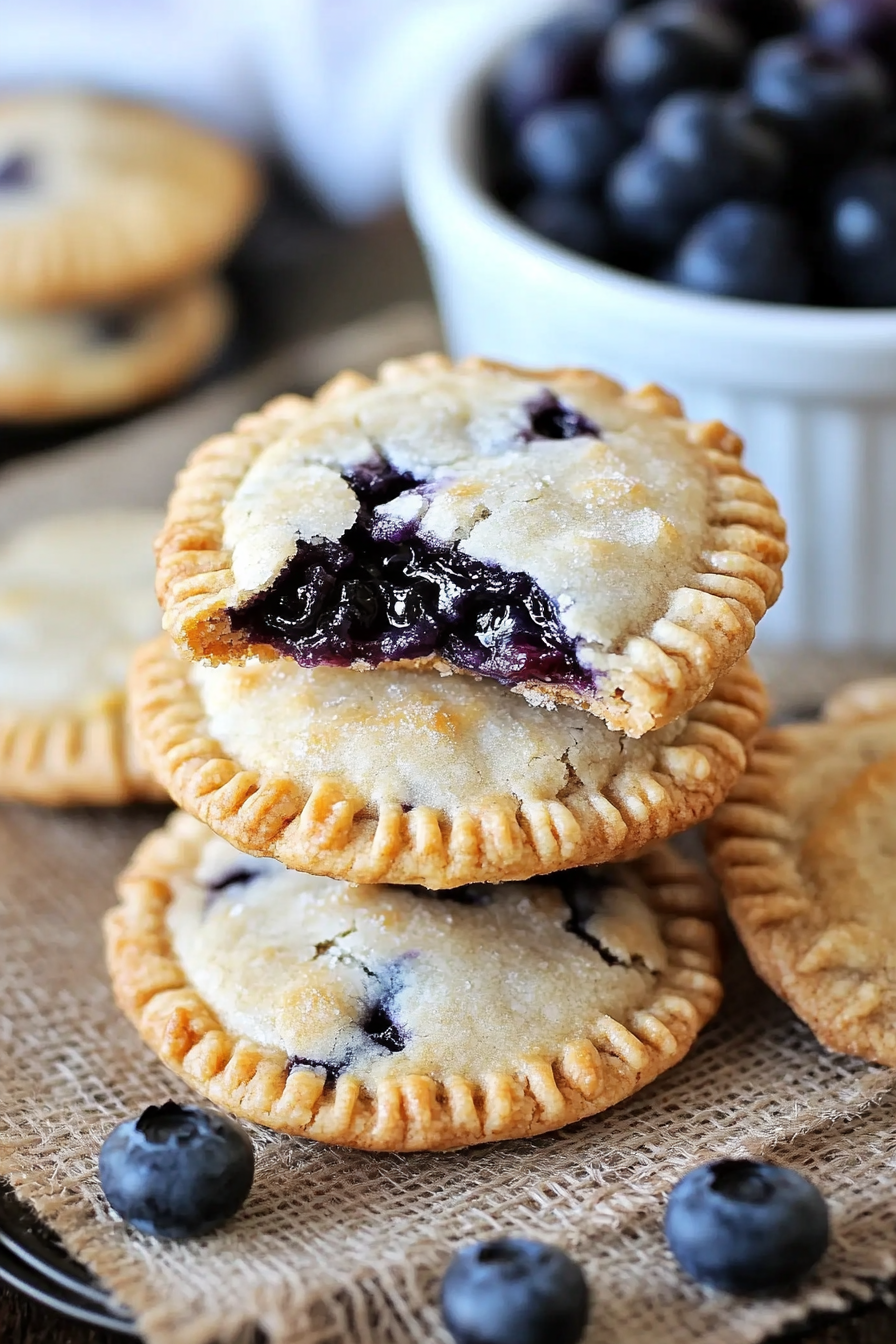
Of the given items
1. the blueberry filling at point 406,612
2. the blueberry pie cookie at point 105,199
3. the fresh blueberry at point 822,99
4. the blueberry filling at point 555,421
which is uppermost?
the fresh blueberry at point 822,99

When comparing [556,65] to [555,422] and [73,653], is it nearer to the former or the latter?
[555,422]

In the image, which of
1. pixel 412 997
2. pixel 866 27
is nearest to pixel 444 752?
pixel 412 997

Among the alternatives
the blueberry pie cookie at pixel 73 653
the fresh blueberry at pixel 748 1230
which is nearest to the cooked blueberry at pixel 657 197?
the blueberry pie cookie at pixel 73 653

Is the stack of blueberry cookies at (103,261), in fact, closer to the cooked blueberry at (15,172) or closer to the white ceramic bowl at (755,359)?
the cooked blueberry at (15,172)

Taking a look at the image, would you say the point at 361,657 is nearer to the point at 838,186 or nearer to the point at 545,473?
the point at 545,473

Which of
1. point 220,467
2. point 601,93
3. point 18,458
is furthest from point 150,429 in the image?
point 220,467

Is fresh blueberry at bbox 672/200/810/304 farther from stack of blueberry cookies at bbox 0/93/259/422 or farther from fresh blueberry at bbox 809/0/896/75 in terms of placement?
stack of blueberry cookies at bbox 0/93/259/422
